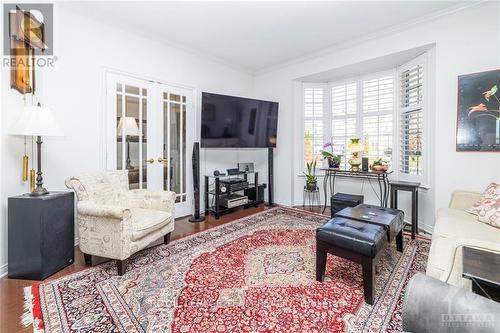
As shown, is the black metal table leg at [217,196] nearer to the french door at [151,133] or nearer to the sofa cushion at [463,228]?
the french door at [151,133]

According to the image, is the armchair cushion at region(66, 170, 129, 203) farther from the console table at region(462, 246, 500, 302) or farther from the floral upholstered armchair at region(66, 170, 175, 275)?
the console table at region(462, 246, 500, 302)

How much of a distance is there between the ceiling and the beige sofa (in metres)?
2.34

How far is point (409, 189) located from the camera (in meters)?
3.11

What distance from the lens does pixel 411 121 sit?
11.7ft

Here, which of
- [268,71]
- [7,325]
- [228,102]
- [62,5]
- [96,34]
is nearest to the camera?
[7,325]

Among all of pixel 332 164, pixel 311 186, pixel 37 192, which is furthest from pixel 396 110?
pixel 37 192

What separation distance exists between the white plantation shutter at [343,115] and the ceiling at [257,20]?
3.19ft

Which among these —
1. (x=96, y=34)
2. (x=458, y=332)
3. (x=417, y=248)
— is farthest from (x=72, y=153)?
(x=417, y=248)

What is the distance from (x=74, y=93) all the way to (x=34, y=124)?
879mm

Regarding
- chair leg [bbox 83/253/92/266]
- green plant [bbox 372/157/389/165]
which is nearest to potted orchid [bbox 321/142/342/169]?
green plant [bbox 372/157/389/165]

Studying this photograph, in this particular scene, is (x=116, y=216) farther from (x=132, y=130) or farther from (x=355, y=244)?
(x=355, y=244)

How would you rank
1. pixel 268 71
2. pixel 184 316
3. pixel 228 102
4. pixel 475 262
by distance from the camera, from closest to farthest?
pixel 475 262 → pixel 184 316 → pixel 228 102 → pixel 268 71

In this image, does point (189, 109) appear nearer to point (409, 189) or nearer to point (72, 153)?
point (72, 153)

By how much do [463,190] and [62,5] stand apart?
502 centimetres
